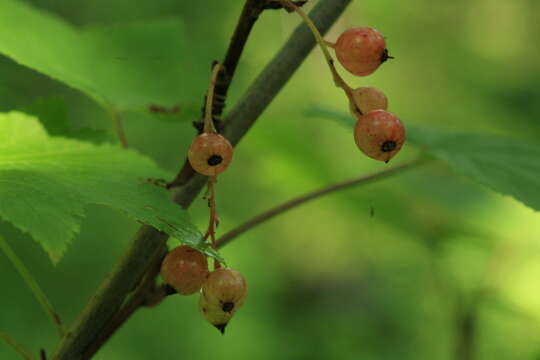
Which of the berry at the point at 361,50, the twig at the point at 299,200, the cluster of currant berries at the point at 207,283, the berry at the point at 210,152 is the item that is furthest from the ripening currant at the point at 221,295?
the berry at the point at 361,50

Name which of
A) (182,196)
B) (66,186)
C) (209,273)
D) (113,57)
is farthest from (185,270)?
(113,57)

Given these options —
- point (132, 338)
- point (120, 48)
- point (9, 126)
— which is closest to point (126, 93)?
point (120, 48)

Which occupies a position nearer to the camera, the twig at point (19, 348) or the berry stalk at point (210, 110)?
the berry stalk at point (210, 110)

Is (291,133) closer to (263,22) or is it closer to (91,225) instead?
(91,225)

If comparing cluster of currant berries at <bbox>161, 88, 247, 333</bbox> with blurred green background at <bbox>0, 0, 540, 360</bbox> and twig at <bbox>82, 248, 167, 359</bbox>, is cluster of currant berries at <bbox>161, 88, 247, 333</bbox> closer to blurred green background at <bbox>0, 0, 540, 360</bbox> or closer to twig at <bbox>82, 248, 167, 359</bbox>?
twig at <bbox>82, 248, 167, 359</bbox>

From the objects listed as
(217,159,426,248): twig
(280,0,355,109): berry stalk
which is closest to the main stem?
(280,0,355,109): berry stalk

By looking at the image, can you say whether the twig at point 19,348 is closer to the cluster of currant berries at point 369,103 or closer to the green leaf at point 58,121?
the green leaf at point 58,121
